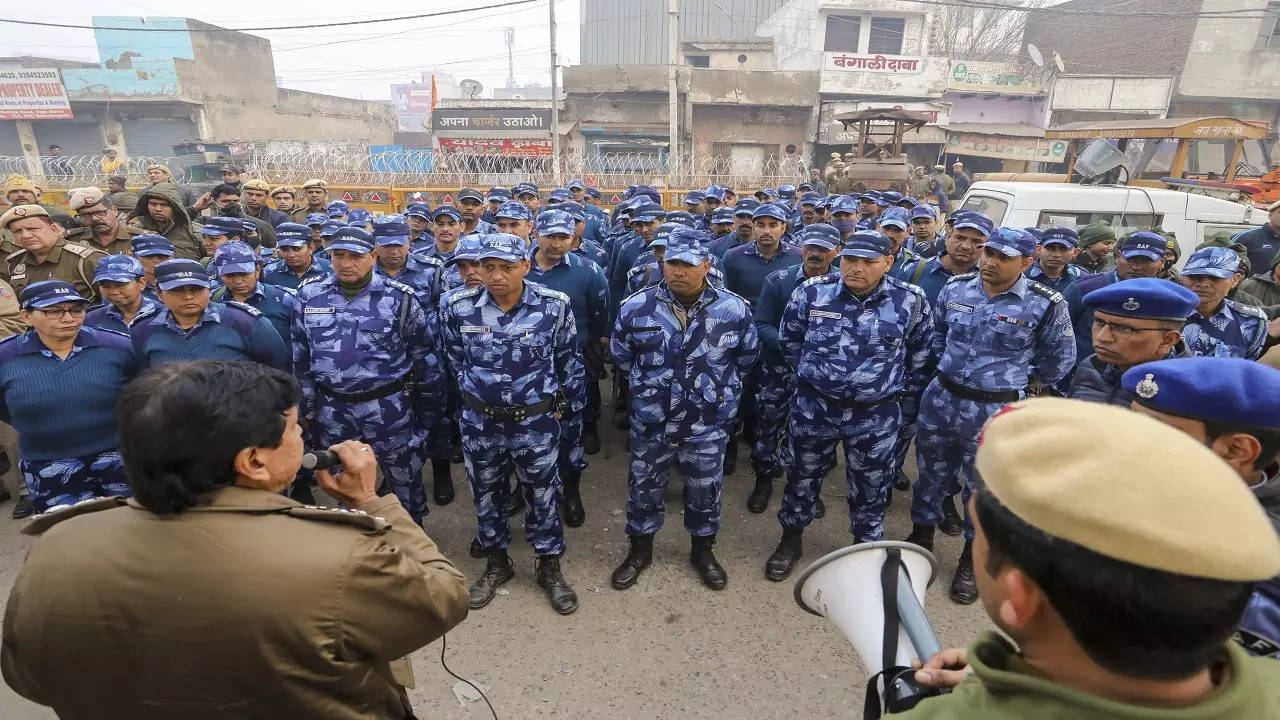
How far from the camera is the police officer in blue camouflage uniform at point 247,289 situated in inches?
163

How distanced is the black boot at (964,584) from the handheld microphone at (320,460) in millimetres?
3481

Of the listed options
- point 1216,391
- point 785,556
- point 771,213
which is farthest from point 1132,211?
point 1216,391

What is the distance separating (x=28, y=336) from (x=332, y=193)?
11.1 m

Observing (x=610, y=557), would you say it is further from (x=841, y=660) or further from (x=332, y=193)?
(x=332, y=193)

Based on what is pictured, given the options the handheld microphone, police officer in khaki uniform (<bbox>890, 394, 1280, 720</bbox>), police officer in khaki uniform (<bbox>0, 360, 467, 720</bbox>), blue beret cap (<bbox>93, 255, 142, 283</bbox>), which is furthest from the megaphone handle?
blue beret cap (<bbox>93, 255, 142, 283</bbox>)

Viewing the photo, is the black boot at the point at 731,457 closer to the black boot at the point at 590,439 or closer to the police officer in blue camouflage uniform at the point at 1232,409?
the black boot at the point at 590,439

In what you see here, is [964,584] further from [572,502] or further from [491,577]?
[491,577]

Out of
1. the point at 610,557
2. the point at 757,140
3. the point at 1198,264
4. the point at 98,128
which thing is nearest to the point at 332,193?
the point at 610,557

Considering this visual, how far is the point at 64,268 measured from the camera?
518 cm

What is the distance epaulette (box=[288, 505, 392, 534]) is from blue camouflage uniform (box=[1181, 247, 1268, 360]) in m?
4.36

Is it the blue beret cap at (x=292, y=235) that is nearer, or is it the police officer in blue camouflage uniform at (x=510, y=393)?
the police officer in blue camouflage uniform at (x=510, y=393)

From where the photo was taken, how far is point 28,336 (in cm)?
327

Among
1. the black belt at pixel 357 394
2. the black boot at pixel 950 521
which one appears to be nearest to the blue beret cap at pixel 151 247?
the black belt at pixel 357 394

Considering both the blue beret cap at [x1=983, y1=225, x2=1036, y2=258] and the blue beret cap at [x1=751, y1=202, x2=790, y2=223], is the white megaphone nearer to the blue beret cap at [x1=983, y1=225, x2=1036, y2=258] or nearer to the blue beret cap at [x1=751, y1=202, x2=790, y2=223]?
the blue beret cap at [x1=983, y1=225, x2=1036, y2=258]
